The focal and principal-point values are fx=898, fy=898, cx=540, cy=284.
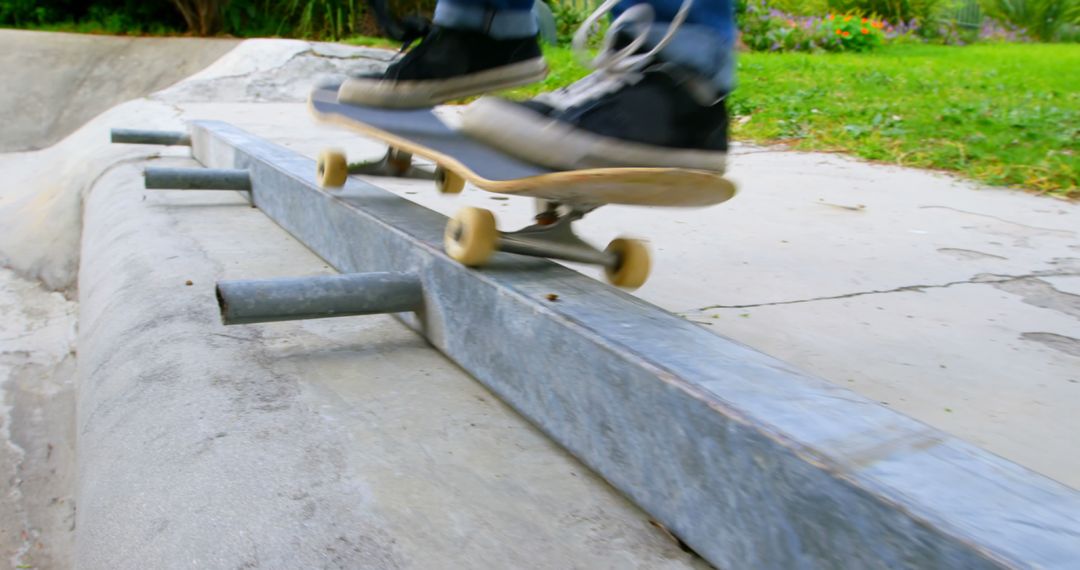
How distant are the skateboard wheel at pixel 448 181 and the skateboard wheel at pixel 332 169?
23 cm

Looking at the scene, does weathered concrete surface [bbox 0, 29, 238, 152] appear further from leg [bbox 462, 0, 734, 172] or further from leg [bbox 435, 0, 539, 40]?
leg [bbox 462, 0, 734, 172]

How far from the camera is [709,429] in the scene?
2.44ft

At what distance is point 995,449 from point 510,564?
0.57 m

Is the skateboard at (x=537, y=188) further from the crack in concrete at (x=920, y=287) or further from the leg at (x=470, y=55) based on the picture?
the crack in concrete at (x=920, y=287)

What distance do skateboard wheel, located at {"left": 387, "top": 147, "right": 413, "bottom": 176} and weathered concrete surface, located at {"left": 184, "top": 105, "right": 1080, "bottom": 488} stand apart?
308mm

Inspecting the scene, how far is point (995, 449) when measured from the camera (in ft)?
3.23

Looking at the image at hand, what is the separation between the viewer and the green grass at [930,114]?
2992 millimetres

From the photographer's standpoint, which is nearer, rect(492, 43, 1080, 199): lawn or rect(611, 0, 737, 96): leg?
rect(611, 0, 737, 96): leg

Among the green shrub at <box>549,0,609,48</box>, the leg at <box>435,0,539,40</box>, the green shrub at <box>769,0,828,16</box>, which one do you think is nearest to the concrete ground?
the leg at <box>435,0,539,40</box>

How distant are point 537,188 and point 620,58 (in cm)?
22

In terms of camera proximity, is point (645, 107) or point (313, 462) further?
point (645, 107)

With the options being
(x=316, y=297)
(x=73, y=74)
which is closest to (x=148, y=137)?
(x=316, y=297)

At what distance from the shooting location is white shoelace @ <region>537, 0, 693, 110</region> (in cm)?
116

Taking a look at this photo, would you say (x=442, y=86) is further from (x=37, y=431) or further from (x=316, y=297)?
Answer: (x=37, y=431)
